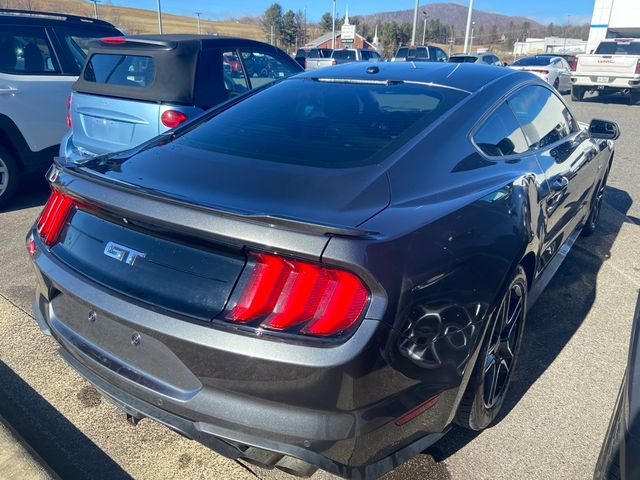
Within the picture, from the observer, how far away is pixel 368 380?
1.54 meters

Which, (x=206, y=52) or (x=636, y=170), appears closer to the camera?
(x=206, y=52)

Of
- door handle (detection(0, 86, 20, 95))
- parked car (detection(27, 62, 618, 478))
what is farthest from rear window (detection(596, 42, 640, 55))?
door handle (detection(0, 86, 20, 95))

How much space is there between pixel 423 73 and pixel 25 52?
15.0 feet

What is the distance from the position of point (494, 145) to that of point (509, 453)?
1.40m

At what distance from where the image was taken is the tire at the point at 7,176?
5.28 m

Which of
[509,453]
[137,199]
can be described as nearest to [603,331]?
[509,453]

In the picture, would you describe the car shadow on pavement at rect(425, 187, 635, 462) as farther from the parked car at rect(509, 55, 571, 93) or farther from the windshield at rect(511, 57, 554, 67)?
the windshield at rect(511, 57, 554, 67)

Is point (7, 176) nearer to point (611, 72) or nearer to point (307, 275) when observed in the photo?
point (307, 275)

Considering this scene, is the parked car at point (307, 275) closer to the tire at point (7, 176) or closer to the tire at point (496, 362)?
the tire at point (496, 362)

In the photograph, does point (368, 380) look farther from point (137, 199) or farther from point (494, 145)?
point (494, 145)

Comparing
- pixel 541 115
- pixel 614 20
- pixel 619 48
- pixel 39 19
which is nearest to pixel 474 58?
pixel 619 48

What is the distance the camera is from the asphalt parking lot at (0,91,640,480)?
2189 mm

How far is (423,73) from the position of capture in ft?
9.30

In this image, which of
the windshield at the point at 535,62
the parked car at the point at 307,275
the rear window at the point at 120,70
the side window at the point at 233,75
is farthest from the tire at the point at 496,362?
the windshield at the point at 535,62
